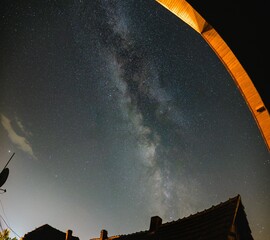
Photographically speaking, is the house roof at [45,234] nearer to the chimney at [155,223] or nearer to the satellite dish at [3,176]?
the satellite dish at [3,176]

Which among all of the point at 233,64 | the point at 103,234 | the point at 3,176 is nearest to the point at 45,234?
the point at 3,176

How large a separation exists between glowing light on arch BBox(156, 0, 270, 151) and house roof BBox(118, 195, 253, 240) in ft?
23.8

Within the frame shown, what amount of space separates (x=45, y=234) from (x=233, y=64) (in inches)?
1211

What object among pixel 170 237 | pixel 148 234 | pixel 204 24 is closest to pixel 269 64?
pixel 204 24

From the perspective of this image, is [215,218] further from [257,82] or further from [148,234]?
[257,82]

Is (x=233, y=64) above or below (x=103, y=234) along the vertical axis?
below

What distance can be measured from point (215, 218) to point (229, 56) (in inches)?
346

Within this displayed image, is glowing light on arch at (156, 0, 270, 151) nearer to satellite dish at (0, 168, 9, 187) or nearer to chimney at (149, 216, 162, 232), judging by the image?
chimney at (149, 216, 162, 232)

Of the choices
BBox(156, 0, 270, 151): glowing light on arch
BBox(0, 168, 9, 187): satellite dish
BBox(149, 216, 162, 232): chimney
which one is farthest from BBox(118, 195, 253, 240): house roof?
BBox(0, 168, 9, 187): satellite dish

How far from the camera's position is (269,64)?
1.80 meters

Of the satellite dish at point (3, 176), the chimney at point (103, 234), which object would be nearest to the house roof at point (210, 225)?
the chimney at point (103, 234)

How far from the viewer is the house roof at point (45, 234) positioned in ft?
87.5

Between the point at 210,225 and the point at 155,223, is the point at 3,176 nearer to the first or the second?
the point at 155,223

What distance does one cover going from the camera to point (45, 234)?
2722 centimetres
